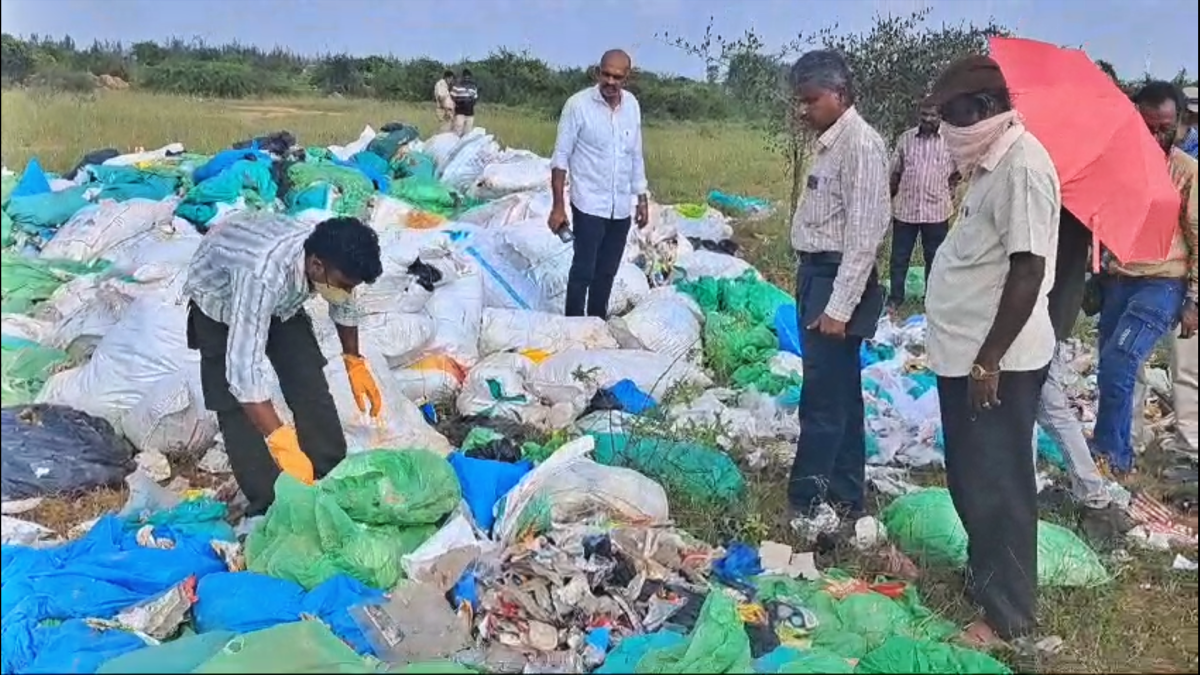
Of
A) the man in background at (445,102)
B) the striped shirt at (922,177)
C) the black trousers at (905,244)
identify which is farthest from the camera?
the man in background at (445,102)

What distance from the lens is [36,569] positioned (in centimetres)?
288

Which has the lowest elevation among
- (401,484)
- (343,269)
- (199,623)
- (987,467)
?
(199,623)

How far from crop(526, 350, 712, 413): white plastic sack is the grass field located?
81cm

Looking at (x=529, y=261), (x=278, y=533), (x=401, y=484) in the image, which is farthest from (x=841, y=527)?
(x=529, y=261)

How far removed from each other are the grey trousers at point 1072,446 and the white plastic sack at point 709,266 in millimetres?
2768

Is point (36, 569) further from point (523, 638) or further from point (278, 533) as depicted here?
point (523, 638)

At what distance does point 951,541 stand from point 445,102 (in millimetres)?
7612

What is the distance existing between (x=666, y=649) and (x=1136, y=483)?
2.06 meters

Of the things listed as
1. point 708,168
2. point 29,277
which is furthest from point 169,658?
point 708,168

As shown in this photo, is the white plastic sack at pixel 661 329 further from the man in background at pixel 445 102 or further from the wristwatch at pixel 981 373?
the man in background at pixel 445 102

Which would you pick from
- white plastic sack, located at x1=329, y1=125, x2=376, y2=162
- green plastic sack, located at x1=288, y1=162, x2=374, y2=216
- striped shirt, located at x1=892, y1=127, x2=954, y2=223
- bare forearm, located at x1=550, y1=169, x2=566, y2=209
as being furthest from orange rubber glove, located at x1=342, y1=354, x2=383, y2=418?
white plastic sack, located at x1=329, y1=125, x2=376, y2=162

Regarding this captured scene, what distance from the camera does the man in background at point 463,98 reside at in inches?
391

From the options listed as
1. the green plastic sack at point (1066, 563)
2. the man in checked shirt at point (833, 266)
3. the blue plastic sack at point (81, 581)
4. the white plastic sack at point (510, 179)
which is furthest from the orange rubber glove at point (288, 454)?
the white plastic sack at point (510, 179)

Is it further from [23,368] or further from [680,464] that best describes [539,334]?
[23,368]
